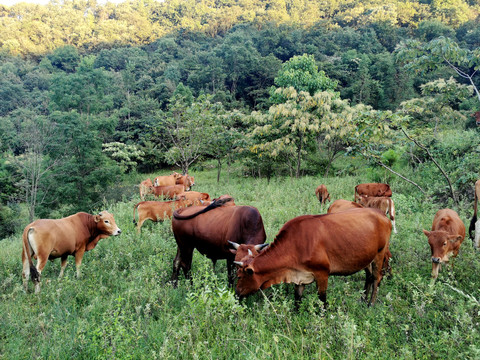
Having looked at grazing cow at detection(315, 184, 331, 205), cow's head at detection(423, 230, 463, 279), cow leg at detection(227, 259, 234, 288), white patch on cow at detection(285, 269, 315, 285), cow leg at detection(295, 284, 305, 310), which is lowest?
grazing cow at detection(315, 184, 331, 205)

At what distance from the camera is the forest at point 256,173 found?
10.8ft

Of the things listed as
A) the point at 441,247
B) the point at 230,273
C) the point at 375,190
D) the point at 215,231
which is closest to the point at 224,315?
the point at 230,273

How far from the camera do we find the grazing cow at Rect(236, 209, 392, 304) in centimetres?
383

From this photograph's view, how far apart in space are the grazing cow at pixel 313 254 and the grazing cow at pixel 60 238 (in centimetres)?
386

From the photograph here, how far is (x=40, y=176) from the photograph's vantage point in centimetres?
1892

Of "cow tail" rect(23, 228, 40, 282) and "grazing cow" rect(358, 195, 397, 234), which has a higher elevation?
"cow tail" rect(23, 228, 40, 282)

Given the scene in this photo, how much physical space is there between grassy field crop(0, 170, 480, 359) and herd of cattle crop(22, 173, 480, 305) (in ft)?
0.95

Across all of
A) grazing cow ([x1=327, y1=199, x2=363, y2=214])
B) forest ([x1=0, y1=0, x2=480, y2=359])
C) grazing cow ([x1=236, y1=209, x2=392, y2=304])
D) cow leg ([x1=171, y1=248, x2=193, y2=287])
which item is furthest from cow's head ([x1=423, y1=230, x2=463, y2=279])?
cow leg ([x1=171, y1=248, x2=193, y2=287])

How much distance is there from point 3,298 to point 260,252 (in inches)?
163

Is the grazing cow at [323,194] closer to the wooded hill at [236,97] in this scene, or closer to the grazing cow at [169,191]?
the wooded hill at [236,97]

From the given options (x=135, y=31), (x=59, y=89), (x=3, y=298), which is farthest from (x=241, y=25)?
(x=3, y=298)

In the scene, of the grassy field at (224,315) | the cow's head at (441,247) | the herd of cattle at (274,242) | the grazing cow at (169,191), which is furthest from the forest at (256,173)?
the grazing cow at (169,191)

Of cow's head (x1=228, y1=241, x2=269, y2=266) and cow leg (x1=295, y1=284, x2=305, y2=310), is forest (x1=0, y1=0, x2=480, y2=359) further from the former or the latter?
cow's head (x1=228, y1=241, x2=269, y2=266)

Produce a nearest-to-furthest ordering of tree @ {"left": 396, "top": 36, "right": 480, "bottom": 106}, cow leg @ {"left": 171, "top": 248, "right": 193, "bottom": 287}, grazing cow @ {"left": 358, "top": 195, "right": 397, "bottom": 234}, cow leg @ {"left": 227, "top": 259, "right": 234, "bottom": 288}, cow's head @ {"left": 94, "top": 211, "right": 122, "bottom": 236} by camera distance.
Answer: cow leg @ {"left": 227, "top": 259, "right": 234, "bottom": 288} → cow leg @ {"left": 171, "top": 248, "right": 193, "bottom": 287} → tree @ {"left": 396, "top": 36, "right": 480, "bottom": 106} → cow's head @ {"left": 94, "top": 211, "right": 122, "bottom": 236} → grazing cow @ {"left": 358, "top": 195, "right": 397, "bottom": 234}
